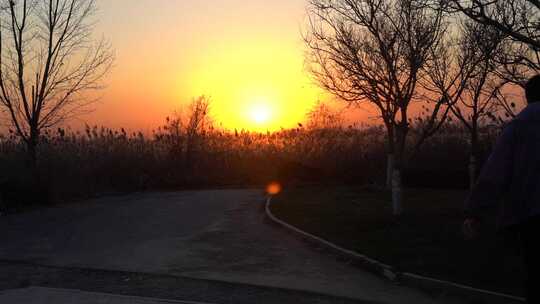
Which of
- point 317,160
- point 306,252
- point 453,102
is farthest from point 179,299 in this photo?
point 317,160

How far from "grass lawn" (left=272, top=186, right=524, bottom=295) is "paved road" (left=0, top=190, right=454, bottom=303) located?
0.75 metres

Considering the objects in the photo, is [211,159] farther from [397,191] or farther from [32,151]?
[397,191]

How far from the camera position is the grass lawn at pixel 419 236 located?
897 cm

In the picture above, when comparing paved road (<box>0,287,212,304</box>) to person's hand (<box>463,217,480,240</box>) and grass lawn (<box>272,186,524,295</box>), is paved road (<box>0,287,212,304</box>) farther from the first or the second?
person's hand (<box>463,217,480,240</box>)

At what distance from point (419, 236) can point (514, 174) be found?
7.85m

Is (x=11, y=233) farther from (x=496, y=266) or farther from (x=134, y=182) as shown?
(x=134, y=182)

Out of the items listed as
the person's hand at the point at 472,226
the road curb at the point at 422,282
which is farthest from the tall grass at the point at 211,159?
the person's hand at the point at 472,226

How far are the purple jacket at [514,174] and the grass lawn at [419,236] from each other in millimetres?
339

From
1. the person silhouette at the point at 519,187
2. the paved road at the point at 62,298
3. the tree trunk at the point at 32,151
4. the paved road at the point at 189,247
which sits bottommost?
the paved road at the point at 62,298

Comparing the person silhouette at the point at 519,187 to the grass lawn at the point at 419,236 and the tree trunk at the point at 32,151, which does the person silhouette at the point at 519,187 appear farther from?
the tree trunk at the point at 32,151

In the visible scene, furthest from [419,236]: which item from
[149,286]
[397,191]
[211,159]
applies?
[211,159]

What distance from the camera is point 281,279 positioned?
937 centimetres

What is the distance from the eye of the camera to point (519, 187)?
4395mm

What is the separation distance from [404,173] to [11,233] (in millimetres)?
15679
